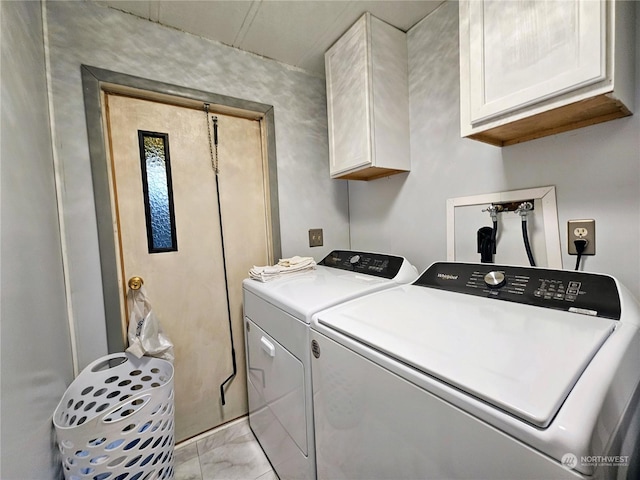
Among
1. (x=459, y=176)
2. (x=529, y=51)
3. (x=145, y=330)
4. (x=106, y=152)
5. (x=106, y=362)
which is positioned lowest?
(x=106, y=362)

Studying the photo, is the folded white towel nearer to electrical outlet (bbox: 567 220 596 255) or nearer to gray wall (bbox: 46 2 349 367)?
gray wall (bbox: 46 2 349 367)

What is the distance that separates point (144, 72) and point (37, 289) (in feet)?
3.78

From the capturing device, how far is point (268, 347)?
128 centimetres

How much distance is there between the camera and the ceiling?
1359mm

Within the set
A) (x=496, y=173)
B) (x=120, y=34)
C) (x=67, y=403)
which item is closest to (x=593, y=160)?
(x=496, y=173)

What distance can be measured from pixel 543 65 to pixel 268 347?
1446 mm

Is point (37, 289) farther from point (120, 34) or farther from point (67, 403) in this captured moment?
point (120, 34)

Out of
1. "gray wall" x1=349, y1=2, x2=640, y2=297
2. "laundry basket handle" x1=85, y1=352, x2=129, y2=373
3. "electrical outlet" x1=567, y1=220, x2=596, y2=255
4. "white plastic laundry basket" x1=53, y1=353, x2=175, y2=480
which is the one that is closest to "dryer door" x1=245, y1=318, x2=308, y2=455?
"white plastic laundry basket" x1=53, y1=353, x2=175, y2=480

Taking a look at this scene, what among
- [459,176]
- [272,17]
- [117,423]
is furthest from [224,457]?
[272,17]

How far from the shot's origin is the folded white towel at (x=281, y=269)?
1515 millimetres

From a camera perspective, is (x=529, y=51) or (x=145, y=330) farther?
(x=145, y=330)

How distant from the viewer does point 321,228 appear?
2.03 meters

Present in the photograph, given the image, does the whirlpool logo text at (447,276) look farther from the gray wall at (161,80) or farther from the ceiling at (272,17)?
the ceiling at (272,17)

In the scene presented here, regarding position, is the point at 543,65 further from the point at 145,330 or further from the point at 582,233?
the point at 145,330
